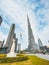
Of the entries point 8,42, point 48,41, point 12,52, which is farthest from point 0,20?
point 8,42

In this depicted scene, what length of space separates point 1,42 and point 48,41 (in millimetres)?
111586

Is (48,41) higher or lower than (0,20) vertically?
lower

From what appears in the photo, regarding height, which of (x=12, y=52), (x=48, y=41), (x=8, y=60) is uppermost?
(x=48, y=41)

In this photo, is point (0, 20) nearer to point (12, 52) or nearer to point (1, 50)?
point (1, 50)

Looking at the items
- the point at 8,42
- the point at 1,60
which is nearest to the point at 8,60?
the point at 1,60

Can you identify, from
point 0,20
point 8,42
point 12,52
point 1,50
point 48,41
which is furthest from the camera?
point 8,42

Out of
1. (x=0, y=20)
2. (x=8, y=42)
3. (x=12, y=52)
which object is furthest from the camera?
(x=8, y=42)

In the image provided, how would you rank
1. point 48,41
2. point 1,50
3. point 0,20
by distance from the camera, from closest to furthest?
point 48,41, point 0,20, point 1,50

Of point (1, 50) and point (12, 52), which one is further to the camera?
point (1, 50)

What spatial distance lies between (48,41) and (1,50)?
7190 centimetres

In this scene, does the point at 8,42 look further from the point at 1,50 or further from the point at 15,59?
the point at 15,59

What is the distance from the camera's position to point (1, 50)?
138500 mm

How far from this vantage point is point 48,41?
270 feet

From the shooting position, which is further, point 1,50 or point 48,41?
point 1,50
